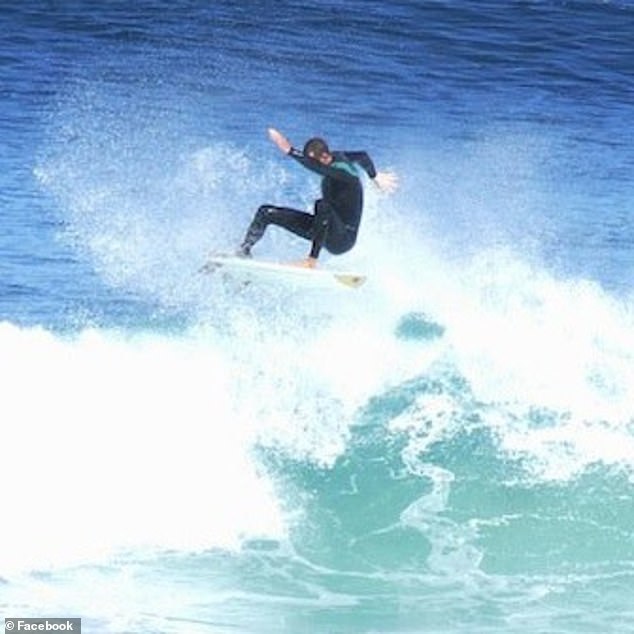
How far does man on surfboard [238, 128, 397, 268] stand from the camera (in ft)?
53.4

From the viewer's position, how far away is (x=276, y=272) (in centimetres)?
1681

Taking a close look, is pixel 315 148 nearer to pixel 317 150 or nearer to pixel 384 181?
pixel 317 150

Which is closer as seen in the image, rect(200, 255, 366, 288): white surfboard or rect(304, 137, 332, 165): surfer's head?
rect(304, 137, 332, 165): surfer's head

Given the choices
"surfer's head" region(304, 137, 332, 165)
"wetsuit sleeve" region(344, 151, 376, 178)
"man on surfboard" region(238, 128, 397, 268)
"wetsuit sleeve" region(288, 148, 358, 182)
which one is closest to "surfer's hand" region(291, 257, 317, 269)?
"man on surfboard" region(238, 128, 397, 268)

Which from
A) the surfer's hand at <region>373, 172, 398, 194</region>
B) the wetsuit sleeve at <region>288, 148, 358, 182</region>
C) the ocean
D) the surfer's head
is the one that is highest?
the surfer's head

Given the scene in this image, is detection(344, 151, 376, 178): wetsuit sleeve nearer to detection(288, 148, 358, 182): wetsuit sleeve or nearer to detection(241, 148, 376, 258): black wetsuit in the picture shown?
detection(241, 148, 376, 258): black wetsuit

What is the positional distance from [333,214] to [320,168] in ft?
2.15

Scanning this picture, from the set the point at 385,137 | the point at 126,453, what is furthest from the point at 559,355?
the point at 385,137

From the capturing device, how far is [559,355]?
21531 mm

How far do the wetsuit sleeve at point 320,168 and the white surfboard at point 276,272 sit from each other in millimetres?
1077

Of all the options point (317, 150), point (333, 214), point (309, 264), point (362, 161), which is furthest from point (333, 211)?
point (317, 150)

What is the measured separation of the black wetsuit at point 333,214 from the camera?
16.4 m

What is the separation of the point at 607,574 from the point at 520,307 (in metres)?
7.43

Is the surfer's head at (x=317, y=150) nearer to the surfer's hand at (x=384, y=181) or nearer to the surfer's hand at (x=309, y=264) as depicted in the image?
the surfer's hand at (x=384, y=181)
